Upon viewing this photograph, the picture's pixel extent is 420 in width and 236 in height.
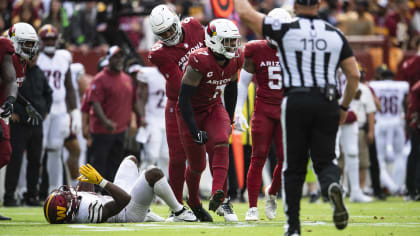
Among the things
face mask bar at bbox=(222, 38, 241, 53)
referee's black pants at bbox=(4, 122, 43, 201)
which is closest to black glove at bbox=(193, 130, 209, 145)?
face mask bar at bbox=(222, 38, 241, 53)

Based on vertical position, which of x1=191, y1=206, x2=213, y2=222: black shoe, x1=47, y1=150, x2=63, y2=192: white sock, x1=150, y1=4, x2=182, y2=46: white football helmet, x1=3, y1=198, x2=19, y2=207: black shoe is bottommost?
x1=3, y1=198, x2=19, y2=207: black shoe

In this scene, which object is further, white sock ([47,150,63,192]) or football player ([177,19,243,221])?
white sock ([47,150,63,192])

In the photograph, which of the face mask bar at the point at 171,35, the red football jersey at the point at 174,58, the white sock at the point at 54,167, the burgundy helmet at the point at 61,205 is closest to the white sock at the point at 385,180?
the white sock at the point at 54,167

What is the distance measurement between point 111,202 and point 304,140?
7.65 feet

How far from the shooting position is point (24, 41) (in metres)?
9.41

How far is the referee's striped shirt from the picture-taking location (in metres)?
6.12

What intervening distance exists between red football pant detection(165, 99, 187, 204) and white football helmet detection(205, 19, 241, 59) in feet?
3.20

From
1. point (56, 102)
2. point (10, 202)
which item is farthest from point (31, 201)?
point (56, 102)

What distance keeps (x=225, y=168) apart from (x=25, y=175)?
5604 mm

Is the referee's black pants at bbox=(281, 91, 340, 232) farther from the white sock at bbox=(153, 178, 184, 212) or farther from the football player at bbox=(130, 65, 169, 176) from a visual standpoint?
the football player at bbox=(130, 65, 169, 176)

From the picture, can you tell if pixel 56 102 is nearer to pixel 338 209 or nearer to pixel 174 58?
pixel 174 58

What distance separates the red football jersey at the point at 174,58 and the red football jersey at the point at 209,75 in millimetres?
521

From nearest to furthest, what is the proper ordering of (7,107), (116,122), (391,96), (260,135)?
(7,107) < (260,135) < (116,122) < (391,96)

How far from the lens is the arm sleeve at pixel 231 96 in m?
8.51
